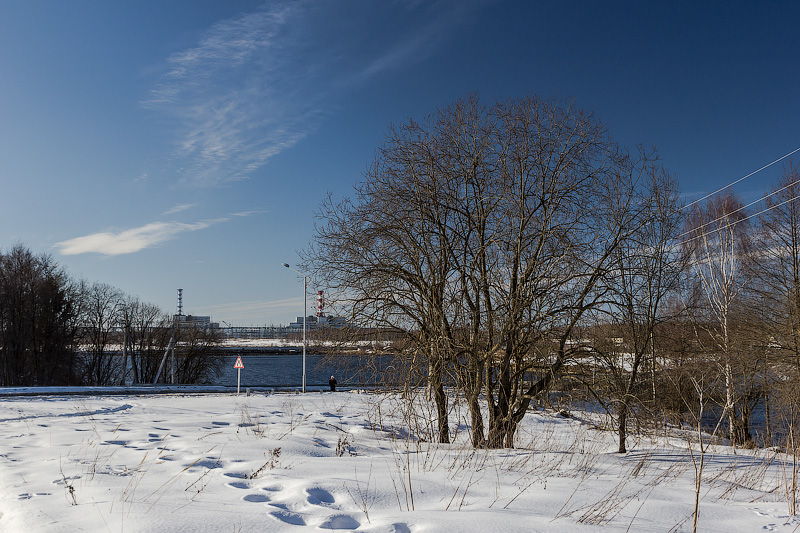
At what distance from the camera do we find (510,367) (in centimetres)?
1046

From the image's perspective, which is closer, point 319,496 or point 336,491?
point 319,496

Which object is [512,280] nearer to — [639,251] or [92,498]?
[639,251]

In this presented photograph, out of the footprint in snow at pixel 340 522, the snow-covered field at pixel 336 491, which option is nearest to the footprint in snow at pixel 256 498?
the snow-covered field at pixel 336 491

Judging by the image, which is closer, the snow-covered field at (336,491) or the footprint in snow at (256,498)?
the snow-covered field at (336,491)

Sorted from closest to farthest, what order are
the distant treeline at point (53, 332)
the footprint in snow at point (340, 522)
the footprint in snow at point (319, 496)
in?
the footprint in snow at point (340, 522)
the footprint in snow at point (319, 496)
the distant treeline at point (53, 332)

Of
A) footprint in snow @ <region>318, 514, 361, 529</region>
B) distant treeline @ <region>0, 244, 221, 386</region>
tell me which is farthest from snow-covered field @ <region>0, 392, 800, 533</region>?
distant treeline @ <region>0, 244, 221, 386</region>

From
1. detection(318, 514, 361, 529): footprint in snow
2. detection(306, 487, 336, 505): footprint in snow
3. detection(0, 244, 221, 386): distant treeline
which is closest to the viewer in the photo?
detection(318, 514, 361, 529): footprint in snow

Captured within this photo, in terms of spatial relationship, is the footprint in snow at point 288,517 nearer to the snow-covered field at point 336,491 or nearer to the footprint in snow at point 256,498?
the snow-covered field at point 336,491

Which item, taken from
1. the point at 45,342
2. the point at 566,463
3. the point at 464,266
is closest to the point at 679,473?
the point at 566,463

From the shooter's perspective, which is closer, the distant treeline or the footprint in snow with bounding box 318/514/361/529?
the footprint in snow with bounding box 318/514/361/529

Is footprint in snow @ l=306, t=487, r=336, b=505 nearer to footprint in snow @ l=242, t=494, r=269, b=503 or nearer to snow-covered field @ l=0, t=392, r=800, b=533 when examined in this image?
snow-covered field @ l=0, t=392, r=800, b=533

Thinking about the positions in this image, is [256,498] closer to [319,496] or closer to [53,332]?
[319,496]

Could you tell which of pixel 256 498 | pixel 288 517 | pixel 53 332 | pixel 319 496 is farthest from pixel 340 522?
pixel 53 332

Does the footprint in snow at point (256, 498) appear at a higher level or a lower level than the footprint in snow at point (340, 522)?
lower
